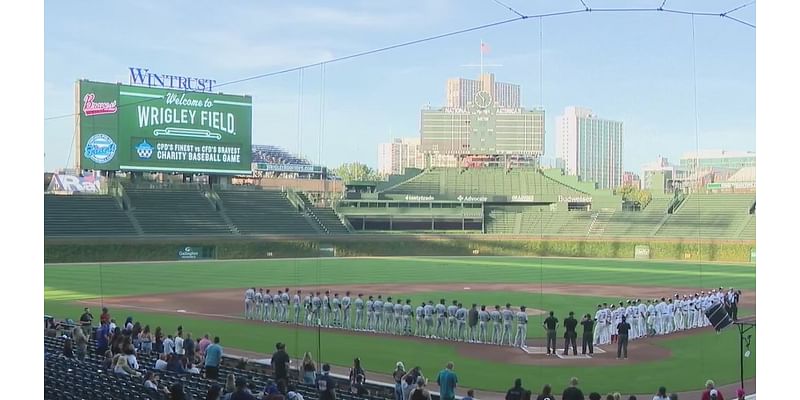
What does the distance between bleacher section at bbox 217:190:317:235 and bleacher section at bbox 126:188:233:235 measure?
65 cm

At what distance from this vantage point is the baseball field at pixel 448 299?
13797 millimetres

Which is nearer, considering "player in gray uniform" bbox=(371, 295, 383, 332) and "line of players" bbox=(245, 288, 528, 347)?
"line of players" bbox=(245, 288, 528, 347)

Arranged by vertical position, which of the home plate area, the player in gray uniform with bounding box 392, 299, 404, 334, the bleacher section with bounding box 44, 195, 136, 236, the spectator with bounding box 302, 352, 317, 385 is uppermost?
the bleacher section with bounding box 44, 195, 136, 236

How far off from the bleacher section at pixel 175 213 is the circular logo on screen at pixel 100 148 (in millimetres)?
2058

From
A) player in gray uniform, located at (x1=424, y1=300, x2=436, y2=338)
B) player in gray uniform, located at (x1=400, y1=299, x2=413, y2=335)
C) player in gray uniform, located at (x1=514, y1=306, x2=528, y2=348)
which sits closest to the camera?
player in gray uniform, located at (x1=514, y1=306, x2=528, y2=348)

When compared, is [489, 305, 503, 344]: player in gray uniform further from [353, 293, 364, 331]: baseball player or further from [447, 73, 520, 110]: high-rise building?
[447, 73, 520, 110]: high-rise building

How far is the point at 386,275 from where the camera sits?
1294 inches

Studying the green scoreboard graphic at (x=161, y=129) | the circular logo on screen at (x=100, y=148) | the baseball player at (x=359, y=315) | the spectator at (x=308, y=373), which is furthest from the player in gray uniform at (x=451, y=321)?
the circular logo on screen at (x=100, y=148)

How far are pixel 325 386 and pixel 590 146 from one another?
2890cm

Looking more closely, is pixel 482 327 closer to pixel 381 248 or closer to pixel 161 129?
pixel 161 129

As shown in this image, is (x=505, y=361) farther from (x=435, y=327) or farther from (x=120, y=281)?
(x=120, y=281)

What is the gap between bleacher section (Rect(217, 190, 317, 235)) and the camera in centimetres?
3903

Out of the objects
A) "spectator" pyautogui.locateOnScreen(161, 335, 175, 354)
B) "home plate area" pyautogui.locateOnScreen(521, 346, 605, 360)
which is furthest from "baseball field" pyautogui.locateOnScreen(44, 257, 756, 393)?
"spectator" pyautogui.locateOnScreen(161, 335, 175, 354)

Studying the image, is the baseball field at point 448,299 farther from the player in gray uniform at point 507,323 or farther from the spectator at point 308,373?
the spectator at point 308,373
